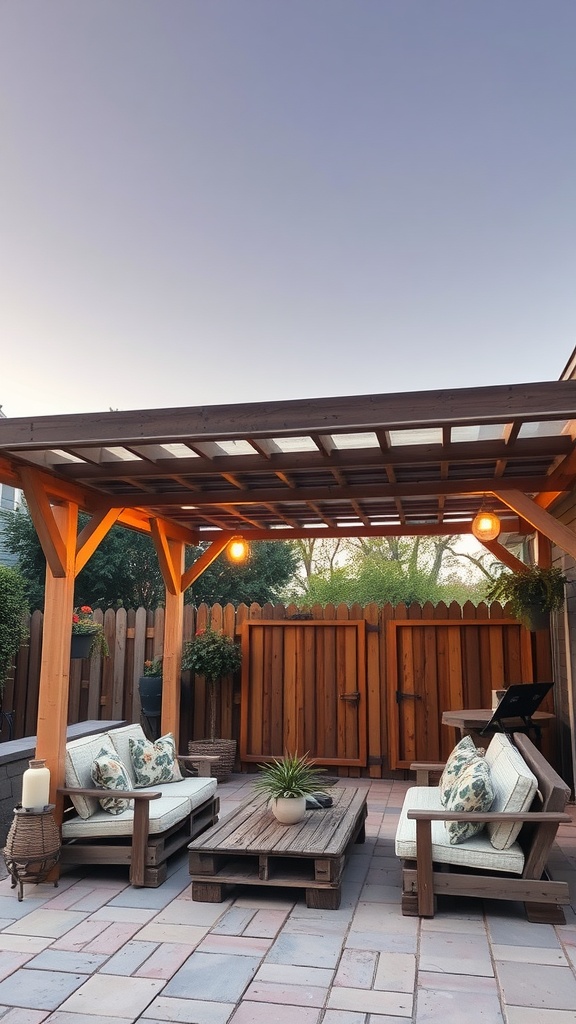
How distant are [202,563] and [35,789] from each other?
10.8ft

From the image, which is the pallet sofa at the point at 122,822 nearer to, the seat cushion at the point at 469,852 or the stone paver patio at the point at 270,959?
the stone paver patio at the point at 270,959

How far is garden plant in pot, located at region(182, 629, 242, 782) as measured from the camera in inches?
280

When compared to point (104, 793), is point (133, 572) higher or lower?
higher

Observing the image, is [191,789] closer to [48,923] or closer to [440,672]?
[48,923]

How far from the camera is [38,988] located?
275 centimetres

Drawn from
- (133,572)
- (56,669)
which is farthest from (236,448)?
(133,572)

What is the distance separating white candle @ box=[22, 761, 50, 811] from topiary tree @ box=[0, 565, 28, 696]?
8.93 ft

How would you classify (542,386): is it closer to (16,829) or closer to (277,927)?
(277,927)

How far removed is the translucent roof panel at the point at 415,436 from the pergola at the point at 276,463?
0.01 meters

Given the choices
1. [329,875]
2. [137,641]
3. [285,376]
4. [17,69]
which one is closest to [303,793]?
[329,875]

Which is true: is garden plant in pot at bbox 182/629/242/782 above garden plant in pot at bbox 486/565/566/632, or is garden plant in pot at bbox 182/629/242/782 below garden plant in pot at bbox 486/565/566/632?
below

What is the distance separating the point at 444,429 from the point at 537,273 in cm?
752

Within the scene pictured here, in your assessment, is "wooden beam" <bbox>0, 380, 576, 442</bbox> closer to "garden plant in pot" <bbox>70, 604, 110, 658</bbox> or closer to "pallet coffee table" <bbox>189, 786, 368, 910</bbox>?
"pallet coffee table" <bbox>189, 786, 368, 910</bbox>

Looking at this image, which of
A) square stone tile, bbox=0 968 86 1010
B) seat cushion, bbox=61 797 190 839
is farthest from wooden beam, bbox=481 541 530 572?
square stone tile, bbox=0 968 86 1010
